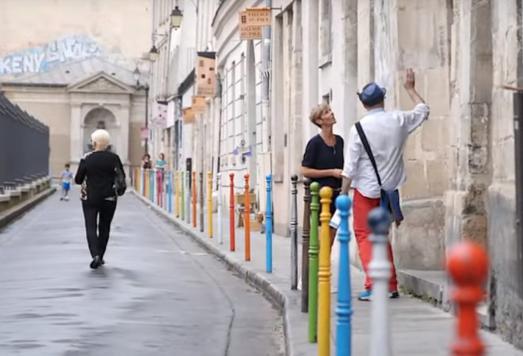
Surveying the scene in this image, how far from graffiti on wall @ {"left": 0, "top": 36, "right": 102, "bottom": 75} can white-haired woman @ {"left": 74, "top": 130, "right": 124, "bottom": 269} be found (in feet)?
224

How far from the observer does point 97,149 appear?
1545 cm

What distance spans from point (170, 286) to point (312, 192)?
480cm

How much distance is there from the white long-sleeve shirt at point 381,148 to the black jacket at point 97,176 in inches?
A: 237

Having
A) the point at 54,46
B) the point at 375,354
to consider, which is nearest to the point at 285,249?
the point at 375,354

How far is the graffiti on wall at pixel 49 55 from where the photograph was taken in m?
82.6

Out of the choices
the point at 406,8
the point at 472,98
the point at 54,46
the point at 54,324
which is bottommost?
the point at 54,324

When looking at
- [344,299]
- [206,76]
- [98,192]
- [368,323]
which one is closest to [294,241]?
[368,323]

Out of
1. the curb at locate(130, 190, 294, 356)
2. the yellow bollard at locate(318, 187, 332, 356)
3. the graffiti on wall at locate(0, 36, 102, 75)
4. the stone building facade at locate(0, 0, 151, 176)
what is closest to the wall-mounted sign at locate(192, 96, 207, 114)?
the curb at locate(130, 190, 294, 356)

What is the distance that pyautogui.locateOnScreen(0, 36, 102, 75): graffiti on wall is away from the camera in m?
82.6

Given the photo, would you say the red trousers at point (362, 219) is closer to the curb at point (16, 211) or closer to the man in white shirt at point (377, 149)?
the man in white shirt at point (377, 149)

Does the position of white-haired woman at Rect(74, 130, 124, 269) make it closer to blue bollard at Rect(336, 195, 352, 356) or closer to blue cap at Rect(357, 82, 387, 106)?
blue cap at Rect(357, 82, 387, 106)

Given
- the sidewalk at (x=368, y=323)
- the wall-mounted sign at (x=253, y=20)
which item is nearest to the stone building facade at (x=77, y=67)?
the wall-mounted sign at (x=253, y=20)

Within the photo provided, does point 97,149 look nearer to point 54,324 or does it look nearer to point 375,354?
point 54,324

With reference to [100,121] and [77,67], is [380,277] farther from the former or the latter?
[77,67]
